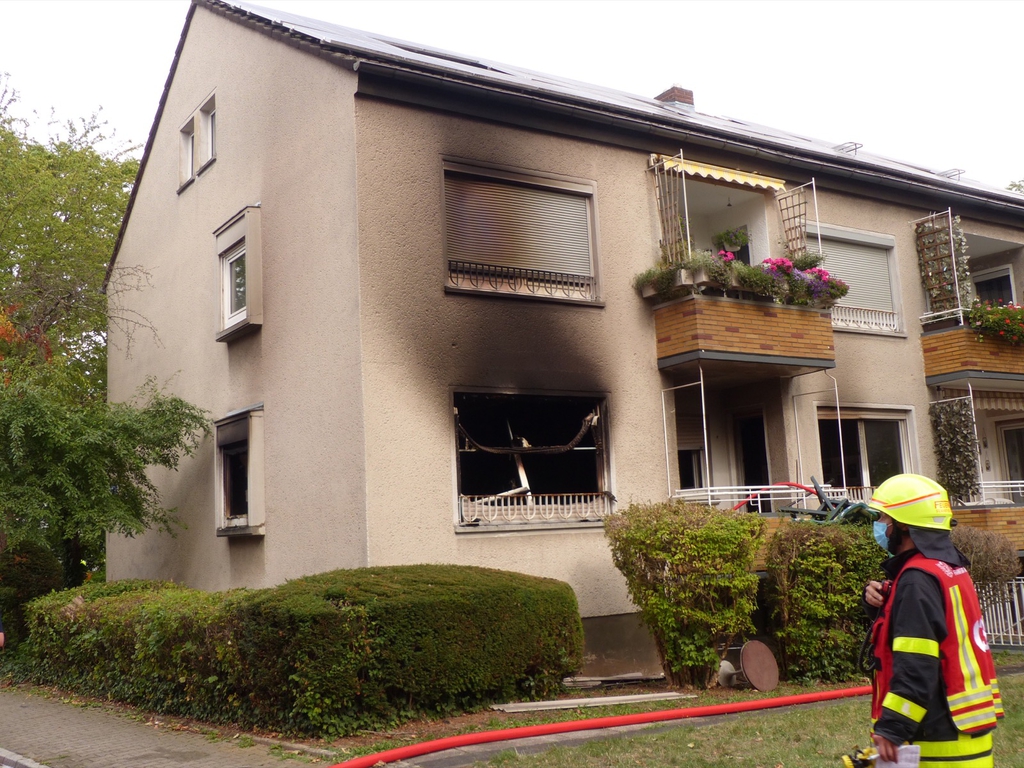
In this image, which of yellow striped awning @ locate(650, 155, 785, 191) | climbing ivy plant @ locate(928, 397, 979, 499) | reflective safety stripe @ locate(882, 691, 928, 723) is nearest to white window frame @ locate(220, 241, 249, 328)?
yellow striped awning @ locate(650, 155, 785, 191)

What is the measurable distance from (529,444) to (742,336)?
3322mm

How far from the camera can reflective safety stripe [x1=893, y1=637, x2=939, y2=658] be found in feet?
13.4

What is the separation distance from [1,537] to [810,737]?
12501 mm

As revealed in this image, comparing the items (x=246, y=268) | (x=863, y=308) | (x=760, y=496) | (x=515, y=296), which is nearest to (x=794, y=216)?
(x=863, y=308)

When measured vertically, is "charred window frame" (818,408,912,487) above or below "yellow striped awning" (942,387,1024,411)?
below

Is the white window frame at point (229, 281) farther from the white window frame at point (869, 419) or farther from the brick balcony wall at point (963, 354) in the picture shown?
the brick balcony wall at point (963, 354)

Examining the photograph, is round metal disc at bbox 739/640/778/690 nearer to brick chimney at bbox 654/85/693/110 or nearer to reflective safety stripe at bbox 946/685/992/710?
reflective safety stripe at bbox 946/685/992/710

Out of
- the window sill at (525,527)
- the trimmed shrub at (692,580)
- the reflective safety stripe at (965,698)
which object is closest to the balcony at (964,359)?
the trimmed shrub at (692,580)

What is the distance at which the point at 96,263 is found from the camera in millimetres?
25266

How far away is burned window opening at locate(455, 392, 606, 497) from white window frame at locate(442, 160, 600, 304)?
134 centimetres

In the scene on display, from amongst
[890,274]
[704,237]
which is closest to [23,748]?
[704,237]

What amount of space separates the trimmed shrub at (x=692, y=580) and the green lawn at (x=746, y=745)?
1595mm

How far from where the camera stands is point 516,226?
13.2 metres

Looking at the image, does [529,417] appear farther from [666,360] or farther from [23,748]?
[23,748]
